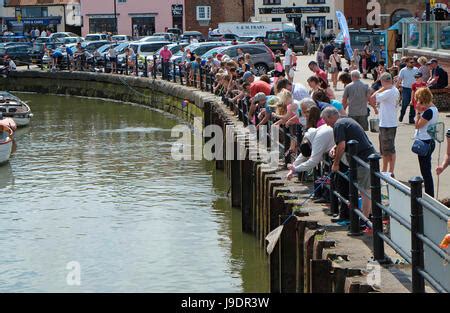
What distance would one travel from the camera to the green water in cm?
1672

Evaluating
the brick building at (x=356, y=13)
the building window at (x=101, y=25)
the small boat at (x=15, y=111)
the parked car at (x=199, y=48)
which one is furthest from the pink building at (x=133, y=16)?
the small boat at (x=15, y=111)

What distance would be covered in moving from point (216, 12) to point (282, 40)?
23.1 metres

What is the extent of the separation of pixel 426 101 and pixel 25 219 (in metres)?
10.2

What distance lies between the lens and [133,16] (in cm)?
9206

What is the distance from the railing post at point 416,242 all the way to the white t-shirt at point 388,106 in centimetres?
773

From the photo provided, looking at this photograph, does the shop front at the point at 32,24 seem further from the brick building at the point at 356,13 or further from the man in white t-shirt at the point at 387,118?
the man in white t-shirt at the point at 387,118

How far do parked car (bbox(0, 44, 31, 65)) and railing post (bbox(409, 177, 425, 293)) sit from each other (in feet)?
182

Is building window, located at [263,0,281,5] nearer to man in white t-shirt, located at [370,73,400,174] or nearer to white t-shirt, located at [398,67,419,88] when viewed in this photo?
white t-shirt, located at [398,67,419,88]

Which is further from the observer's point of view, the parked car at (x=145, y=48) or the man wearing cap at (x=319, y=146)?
the parked car at (x=145, y=48)

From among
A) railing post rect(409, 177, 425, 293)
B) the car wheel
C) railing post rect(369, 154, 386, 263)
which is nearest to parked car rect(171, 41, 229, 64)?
the car wheel

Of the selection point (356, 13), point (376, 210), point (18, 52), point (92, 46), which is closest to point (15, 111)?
point (92, 46)

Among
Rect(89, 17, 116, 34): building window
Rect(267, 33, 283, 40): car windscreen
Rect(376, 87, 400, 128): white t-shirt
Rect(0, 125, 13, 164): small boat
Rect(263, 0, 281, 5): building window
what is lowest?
Rect(0, 125, 13, 164): small boat

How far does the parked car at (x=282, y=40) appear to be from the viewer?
66312 millimetres

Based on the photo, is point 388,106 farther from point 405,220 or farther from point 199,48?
point 199,48
